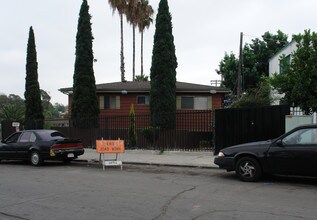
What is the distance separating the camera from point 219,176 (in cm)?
1121

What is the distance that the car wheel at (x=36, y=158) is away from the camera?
14.6m

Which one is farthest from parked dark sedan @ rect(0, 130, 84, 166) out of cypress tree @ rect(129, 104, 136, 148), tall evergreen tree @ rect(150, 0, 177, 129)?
tall evergreen tree @ rect(150, 0, 177, 129)

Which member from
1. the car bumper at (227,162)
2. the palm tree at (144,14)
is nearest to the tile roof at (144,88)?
the palm tree at (144,14)

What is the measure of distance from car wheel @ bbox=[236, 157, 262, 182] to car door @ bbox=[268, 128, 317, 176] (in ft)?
1.22

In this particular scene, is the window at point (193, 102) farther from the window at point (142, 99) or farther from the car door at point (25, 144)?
the car door at point (25, 144)

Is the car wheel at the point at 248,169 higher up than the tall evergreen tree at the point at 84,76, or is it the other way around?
the tall evergreen tree at the point at 84,76

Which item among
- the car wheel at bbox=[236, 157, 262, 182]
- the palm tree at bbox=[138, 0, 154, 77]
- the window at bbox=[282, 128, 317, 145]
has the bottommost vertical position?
the car wheel at bbox=[236, 157, 262, 182]

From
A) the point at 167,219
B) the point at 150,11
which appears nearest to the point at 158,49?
the point at 167,219

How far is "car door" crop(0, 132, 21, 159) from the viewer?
15521 millimetres

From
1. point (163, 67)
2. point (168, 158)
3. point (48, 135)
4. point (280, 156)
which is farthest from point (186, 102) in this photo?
point (280, 156)

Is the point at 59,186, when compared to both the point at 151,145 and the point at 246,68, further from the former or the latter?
the point at 246,68

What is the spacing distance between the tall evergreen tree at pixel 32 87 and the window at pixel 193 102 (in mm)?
9981

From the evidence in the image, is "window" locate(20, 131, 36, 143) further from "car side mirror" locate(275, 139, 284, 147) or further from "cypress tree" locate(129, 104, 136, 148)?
"car side mirror" locate(275, 139, 284, 147)

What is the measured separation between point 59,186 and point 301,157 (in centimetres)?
592
